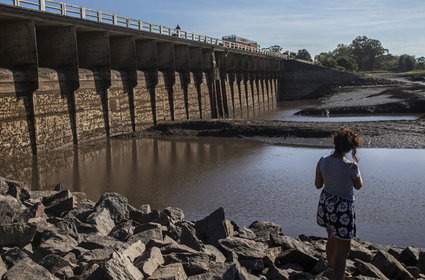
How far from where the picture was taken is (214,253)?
686 centimetres

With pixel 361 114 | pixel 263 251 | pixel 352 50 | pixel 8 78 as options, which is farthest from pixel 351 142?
pixel 352 50

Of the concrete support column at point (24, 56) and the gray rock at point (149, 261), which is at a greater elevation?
the concrete support column at point (24, 56)

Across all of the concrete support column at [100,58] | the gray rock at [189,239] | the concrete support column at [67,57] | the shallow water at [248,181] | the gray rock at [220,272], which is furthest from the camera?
the concrete support column at [100,58]

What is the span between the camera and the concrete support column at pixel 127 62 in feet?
97.6

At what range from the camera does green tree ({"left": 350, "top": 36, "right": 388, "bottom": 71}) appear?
6905 inches

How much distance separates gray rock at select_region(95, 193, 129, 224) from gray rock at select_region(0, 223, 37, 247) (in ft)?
7.13

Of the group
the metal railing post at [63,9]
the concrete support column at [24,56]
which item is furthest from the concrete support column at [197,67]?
the concrete support column at [24,56]

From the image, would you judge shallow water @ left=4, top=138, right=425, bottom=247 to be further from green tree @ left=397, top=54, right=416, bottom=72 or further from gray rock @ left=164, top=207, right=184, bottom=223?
green tree @ left=397, top=54, right=416, bottom=72

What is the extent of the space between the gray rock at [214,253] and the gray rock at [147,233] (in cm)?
74

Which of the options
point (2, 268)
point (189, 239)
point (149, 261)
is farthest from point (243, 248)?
point (2, 268)

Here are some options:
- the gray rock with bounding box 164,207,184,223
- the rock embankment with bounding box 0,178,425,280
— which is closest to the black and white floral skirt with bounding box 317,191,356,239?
the rock embankment with bounding box 0,178,425,280

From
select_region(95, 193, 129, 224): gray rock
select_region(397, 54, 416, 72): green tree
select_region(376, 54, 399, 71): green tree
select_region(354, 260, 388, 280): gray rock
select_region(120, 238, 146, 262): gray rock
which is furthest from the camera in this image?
select_region(376, 54, 399, 71): green tree

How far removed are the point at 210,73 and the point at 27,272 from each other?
3936 cm

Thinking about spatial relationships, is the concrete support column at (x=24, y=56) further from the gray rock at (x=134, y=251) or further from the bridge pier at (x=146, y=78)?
the gray rock at (x=134, y=251)
